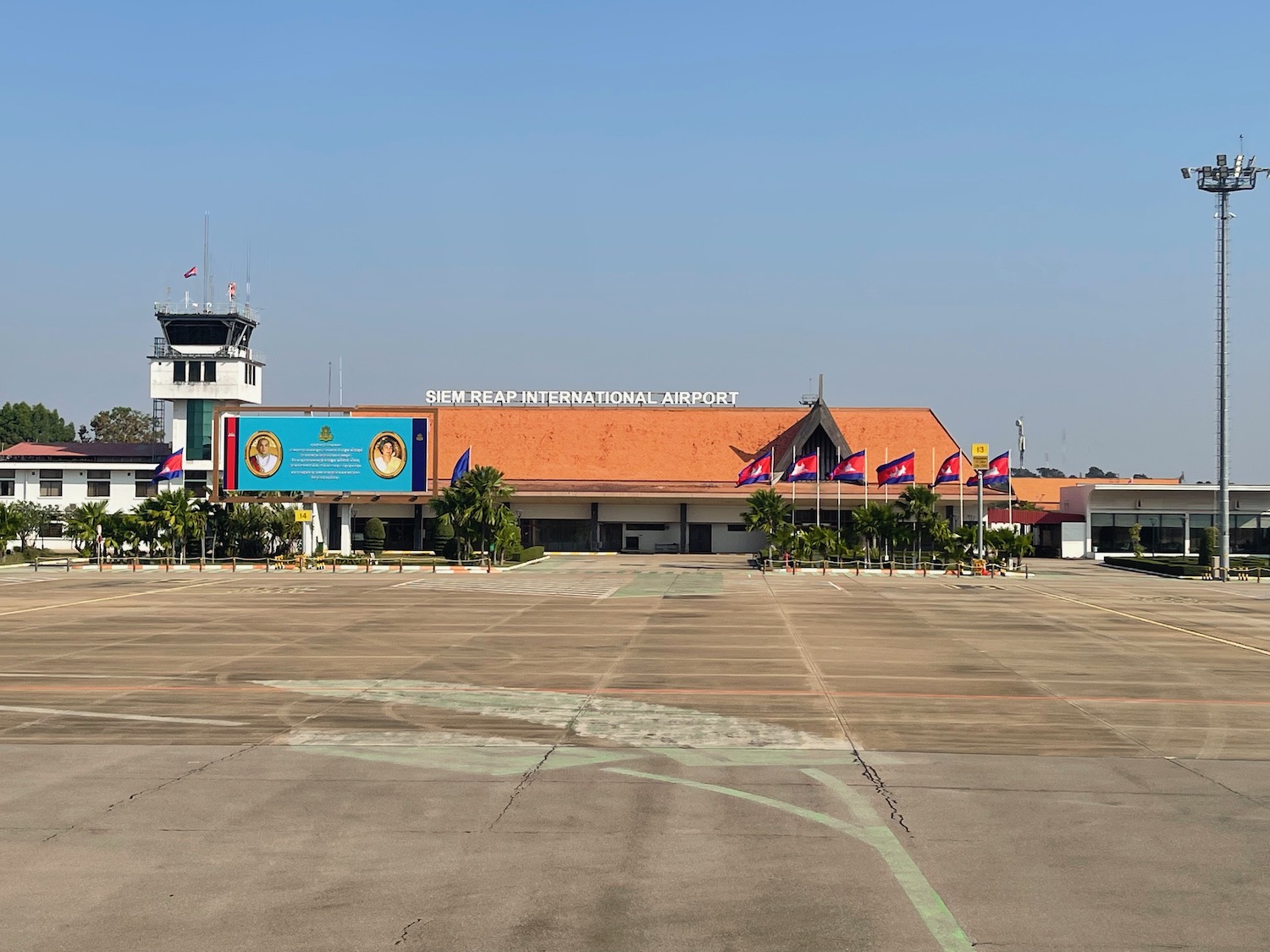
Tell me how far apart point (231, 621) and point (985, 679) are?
73.3ft

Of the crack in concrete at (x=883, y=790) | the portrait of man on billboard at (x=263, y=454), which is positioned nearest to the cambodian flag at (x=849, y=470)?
the portrait of man on billboard at (x=263, y=454)

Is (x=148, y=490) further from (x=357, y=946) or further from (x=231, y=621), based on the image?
(x=357, y=946)

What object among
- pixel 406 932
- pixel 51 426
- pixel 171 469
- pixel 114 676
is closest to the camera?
pixel 406 932

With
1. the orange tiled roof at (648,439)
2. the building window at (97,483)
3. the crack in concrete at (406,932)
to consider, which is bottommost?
the crack in concrete at (406,932)

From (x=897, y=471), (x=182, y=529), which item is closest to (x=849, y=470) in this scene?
(x=897, y=471)

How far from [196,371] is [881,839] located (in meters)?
87.8

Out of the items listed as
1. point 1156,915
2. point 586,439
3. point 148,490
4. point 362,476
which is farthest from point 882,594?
point 148,490

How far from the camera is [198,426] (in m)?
90.8

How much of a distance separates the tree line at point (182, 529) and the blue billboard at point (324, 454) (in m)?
3.00

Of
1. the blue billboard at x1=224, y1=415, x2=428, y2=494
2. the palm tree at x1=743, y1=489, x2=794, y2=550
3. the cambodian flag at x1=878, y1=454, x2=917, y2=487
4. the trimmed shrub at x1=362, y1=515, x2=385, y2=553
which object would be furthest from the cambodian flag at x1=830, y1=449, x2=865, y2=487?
the trimmed shrub at x1=362, y1=515, x2=385, y2=553

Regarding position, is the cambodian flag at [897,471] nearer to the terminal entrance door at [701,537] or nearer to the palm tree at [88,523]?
the terminal entrance door at [701,537]

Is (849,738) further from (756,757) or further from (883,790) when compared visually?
(883,790)

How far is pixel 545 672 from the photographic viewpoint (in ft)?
80.1

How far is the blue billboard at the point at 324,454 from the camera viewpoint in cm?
7238
